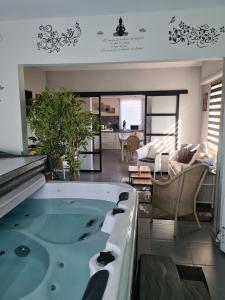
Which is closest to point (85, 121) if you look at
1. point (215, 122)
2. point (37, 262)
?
point (37, 262)

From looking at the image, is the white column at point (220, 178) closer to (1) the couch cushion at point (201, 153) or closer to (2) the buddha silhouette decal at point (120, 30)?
(2) the buddha silhouette decal at point (120, 30)

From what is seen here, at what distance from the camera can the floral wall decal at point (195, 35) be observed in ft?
8.33

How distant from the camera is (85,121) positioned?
2.91m

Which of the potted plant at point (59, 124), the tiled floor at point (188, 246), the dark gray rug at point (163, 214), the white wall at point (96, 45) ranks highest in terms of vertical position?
the white wall at point (96, 45)

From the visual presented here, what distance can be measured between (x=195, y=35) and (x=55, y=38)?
1.61 metres

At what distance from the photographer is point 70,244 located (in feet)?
6.46

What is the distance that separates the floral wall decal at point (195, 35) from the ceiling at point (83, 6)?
7.9 inches

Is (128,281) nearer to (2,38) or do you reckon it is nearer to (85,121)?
(85,121)

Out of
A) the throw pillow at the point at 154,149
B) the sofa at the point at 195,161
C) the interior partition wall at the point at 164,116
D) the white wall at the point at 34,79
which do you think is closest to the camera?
the sofa at the point at 195,161

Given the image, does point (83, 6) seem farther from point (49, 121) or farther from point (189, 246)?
point (189, 246)

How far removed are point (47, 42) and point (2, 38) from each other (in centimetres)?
58

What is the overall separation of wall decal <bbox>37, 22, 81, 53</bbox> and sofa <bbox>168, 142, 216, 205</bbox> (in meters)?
2.60

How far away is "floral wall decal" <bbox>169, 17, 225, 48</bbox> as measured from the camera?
2.54 meters

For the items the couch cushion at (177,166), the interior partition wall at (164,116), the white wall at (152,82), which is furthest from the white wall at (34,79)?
the couch cushion at (177,166)
